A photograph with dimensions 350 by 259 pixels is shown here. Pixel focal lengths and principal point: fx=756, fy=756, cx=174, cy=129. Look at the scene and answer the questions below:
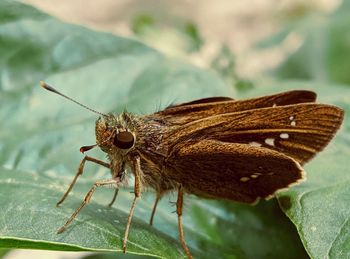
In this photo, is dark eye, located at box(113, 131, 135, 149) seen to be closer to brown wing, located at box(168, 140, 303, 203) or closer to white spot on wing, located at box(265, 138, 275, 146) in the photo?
brown wing, located at box(168, 140, 303, 203)

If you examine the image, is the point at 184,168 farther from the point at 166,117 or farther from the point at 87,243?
the point at 87,243

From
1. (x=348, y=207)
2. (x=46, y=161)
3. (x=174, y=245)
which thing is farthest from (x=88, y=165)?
(x=348, y=207)

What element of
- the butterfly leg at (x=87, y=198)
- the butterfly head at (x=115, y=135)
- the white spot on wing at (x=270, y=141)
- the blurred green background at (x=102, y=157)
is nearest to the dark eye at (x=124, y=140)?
the butterfly head at (x=115, y=135)

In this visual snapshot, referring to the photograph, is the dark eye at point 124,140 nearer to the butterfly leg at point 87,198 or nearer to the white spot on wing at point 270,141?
the butterfly leg at point 87,198

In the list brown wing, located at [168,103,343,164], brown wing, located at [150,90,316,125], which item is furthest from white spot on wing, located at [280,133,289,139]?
brown wing, located at [150,90,316,125]

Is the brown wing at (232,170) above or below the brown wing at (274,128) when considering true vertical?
below

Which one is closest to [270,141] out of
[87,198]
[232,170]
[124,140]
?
[232,170]

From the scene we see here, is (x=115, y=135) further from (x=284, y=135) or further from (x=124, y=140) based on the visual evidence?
(x=284, y=135)
